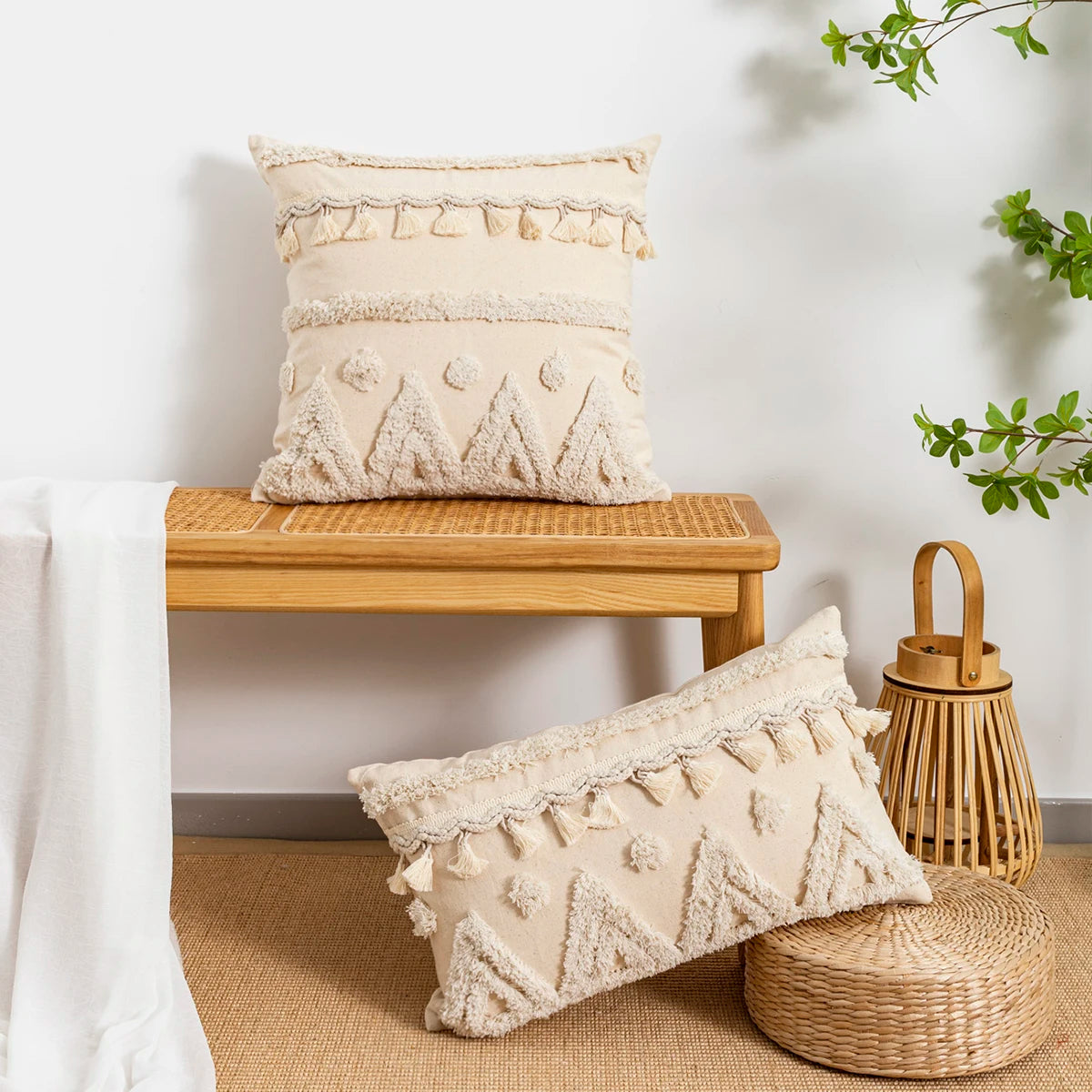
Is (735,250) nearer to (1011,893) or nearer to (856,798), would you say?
(856,798)

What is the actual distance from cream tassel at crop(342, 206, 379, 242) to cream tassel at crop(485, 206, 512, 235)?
13 centimetres

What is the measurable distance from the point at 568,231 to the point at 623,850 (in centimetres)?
73

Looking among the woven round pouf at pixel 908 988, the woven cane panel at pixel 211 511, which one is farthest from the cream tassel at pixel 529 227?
the woven round pouf at pixel 908 988

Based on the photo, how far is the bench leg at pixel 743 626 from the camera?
130 cm

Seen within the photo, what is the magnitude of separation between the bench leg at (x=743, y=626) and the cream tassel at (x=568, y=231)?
0.46 meters

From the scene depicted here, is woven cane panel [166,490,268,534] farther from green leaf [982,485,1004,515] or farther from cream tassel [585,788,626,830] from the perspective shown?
green leaf [982,485,1004,515]

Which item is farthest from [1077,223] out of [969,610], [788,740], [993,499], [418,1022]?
[418,1022]

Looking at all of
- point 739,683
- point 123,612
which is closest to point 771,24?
point 739,683

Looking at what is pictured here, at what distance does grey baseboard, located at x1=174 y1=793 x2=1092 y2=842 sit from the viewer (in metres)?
1.77

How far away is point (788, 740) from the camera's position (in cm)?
122

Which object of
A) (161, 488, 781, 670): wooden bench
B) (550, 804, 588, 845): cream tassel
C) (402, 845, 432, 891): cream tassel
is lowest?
(402, 845, 432, 891): cream tassel

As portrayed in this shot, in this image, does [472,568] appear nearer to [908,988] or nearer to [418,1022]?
[418,1022]

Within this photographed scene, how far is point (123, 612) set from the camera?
1.27 metres

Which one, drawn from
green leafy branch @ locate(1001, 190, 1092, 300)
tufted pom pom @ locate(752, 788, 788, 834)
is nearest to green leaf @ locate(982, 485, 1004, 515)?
green leafy branch @ locate(1001, 190, 1092, 300)
